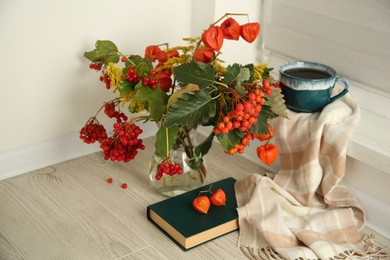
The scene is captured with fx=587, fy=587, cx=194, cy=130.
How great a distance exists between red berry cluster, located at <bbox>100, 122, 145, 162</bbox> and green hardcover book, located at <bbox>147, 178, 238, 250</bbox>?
0.16 meters

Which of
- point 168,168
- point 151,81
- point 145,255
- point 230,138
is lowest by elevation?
point 145,255

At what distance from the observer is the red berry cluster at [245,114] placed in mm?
1328

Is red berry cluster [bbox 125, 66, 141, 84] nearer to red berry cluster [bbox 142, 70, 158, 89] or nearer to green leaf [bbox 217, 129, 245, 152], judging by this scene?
red berry cluster [bbox 142, 70, 158, 89]

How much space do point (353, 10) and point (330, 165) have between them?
18.4 inches

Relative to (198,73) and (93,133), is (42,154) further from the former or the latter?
(198,73)

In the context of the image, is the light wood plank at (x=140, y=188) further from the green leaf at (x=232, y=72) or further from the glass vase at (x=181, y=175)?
the green leaf at (x=232, y=72)

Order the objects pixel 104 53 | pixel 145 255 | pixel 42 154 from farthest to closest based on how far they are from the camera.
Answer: pixel 42 154, pixel 104 53, pixel 145 255

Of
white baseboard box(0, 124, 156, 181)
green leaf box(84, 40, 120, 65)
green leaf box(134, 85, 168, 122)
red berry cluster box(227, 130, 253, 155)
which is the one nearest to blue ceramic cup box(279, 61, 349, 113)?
red berry cluster box(227, 130, 253, 155)

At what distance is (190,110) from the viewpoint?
1.39 m

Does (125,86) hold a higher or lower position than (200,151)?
higher

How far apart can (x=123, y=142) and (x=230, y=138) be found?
0.29m

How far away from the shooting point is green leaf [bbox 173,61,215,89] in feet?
4.68

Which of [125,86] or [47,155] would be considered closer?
[125,86]

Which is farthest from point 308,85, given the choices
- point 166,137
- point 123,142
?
point 123,142
